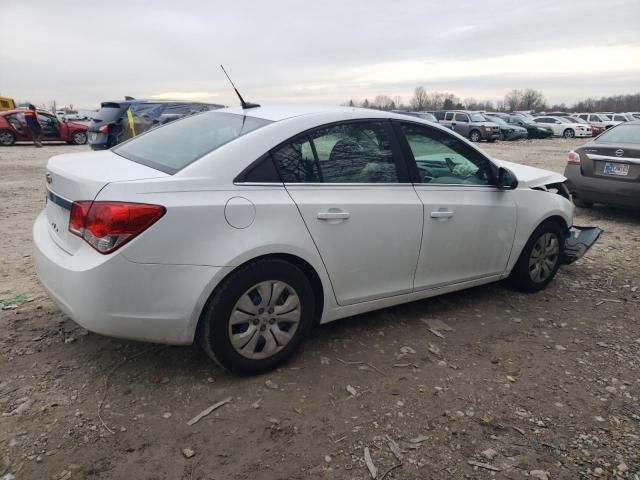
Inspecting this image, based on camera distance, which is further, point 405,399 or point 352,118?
point 352,118

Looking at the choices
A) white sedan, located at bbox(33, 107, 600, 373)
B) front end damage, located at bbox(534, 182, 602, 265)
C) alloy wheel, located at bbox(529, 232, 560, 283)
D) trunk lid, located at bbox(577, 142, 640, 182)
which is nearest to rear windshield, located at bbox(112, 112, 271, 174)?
white sedan, located at bbox(33, 107, 600, 373)

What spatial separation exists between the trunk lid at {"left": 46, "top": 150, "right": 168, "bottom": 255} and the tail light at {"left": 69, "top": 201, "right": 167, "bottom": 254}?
113 millimetres

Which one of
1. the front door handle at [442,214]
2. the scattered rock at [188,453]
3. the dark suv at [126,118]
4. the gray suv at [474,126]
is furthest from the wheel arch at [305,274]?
the gray suv at [474,126]

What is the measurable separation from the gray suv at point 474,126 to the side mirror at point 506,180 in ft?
80.1

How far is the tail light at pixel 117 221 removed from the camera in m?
2.50

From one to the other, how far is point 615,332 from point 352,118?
101 inches

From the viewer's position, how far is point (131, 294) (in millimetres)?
2574

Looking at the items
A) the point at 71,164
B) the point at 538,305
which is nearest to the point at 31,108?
the point at 71,164

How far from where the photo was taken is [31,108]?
1898 centimetres

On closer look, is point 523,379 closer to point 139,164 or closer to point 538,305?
point 538,305

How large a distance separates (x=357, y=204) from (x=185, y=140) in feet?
3.90

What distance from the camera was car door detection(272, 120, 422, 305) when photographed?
3.06 m

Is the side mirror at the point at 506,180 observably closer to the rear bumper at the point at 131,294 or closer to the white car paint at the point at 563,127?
the rear bumper at the point at 131,294

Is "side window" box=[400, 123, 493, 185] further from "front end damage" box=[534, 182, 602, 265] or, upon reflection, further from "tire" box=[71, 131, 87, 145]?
"tire" box=[71, 131, 87, 145]
